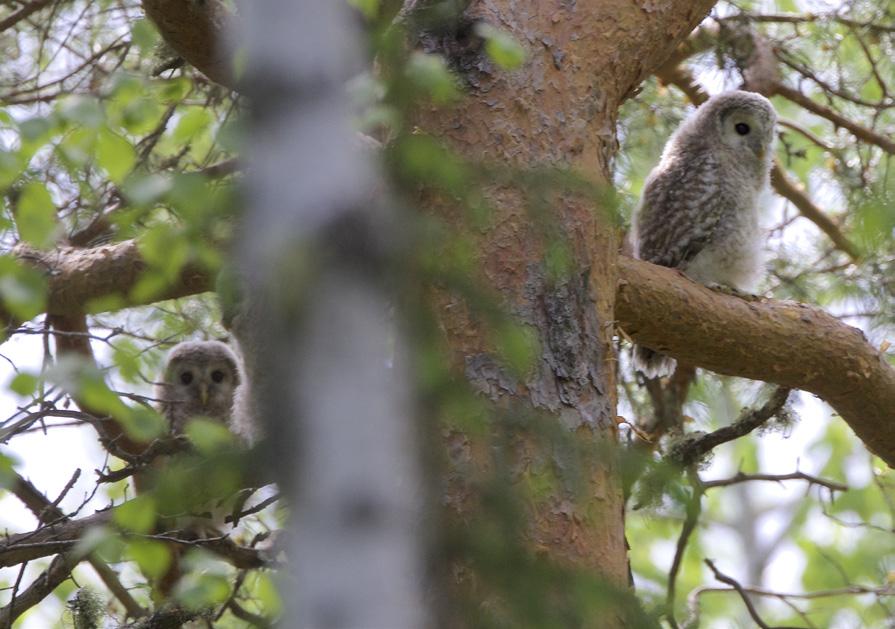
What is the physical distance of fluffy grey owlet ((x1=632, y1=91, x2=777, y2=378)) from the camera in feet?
14.5

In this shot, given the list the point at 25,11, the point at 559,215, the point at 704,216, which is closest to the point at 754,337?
the point at 559,215

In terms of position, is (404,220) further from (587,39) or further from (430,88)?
(587,39)

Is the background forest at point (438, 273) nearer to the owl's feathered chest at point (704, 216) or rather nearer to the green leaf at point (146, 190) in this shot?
the green leaf at point (146, 190)

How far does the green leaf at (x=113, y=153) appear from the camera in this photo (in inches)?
67.3

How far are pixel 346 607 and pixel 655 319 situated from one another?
2397 mm

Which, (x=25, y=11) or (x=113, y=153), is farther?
(x=25, y=11)

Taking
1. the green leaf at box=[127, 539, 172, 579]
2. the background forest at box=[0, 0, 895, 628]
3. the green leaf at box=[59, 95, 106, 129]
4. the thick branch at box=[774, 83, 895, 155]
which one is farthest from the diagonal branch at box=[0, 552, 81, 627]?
the thick branch at box=[774, 83, 895, 155]

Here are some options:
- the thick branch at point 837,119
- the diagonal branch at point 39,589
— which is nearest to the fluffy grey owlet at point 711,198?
the thick branch at point 837,119

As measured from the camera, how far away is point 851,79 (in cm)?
518

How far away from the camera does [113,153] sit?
1720mm

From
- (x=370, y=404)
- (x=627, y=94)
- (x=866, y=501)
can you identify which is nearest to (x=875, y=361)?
(x=627, y=94)

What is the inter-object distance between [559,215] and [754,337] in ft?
2.97

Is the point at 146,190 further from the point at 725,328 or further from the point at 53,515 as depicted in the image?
the point at 725,328

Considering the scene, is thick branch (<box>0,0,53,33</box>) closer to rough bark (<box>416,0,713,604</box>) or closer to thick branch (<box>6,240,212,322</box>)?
thick branch (<box>6,240,212,322</box>)
